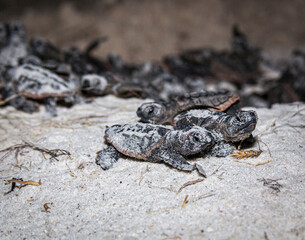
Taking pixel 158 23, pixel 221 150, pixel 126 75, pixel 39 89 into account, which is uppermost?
pixel 158 23

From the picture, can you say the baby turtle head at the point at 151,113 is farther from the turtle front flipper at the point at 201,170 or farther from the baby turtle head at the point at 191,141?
the turtle front flipper at the point at 201,170

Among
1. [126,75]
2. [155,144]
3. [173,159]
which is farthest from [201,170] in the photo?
[126,75]

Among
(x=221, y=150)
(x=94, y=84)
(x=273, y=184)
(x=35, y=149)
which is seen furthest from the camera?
(x=94, y=84)

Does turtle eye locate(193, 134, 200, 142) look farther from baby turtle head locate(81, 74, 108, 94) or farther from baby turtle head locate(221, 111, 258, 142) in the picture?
baby turtle head locate(81, 74, 108, 94)

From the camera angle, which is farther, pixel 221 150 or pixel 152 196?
pixel 221 150

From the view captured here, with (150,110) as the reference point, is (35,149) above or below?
below

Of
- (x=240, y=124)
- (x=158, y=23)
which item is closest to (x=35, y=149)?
(x=240, y=124)

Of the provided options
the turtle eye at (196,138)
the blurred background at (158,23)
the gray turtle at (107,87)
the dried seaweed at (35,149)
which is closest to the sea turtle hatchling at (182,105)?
the turtle eye at (196,138)

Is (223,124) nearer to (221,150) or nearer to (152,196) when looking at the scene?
(221,150)

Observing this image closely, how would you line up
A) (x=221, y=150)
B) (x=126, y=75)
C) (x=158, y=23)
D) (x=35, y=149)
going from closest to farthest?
(x=221, y=150), (x=35, y=149), (x=126, y=75), (x=158, y=23)
